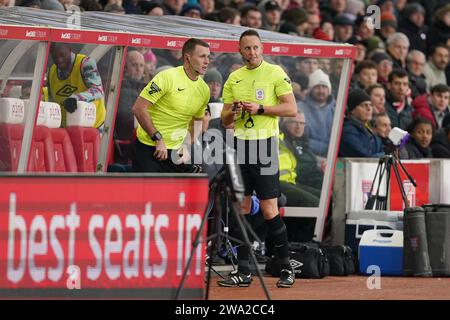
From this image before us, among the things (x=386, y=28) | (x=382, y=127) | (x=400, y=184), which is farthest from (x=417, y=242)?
(x=386, y=28)

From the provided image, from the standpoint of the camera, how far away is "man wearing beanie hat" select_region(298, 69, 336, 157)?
15.0 m

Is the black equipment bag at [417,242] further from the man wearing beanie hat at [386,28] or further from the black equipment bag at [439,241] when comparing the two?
the man wearing beanie hat at [386,28]

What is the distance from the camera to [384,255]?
13.7m

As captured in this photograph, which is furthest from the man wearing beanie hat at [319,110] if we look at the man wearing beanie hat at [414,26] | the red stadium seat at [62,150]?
the man wearing beanie hat at [414,26]

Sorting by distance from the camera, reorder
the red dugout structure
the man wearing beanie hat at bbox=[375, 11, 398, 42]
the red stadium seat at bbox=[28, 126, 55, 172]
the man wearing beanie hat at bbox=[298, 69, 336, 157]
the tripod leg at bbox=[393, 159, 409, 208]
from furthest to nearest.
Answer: the man wearing beanie hat at bbox=[375, 11, 398, 42] < the man wearing beanie hat at bbox=[298, 69, 336, 157] < the tripod leg at bbox=[393, 159, 409, 208] < the red stadium seat at bbox=[28, 126, 55, 172] < the red dugout structure

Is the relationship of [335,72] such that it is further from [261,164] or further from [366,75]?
[261,164]

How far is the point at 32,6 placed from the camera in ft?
49.3

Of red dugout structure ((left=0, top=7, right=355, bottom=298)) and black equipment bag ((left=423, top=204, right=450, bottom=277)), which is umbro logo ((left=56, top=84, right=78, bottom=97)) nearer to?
red dugout structure ((left=0, top=7, right=355, bottom=298))

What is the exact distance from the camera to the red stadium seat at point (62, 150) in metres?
13.0

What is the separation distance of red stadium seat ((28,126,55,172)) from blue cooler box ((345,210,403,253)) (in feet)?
11.9

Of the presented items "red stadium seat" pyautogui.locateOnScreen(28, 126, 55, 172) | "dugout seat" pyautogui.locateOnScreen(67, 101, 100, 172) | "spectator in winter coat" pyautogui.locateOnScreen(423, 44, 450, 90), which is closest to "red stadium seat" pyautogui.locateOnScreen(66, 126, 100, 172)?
"dugout seat" pyautogui.locateOnScreen(67, 101, 100, 172)

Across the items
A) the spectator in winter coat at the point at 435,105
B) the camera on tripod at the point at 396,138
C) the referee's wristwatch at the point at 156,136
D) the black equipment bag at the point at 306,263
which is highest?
the spectator in winter coat at the point at 435,105

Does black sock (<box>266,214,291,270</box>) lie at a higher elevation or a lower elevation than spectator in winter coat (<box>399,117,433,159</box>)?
lower

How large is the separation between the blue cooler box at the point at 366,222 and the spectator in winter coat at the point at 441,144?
8.53ft
